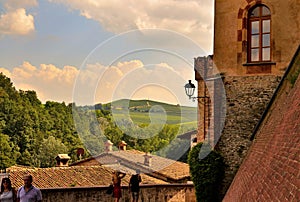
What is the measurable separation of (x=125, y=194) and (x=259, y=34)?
659cm

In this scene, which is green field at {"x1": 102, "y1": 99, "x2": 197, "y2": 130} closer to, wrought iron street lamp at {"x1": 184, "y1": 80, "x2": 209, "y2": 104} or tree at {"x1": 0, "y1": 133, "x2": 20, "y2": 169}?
wrought iron street lamp at {"x1": 184, "y1": 80, "x2": 209, "y2": 104}

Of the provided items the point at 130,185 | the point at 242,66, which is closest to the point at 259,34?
the point at 242,66

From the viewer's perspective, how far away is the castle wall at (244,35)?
45.0 ft

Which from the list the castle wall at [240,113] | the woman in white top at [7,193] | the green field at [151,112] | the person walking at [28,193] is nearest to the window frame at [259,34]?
the castle wall at [240,113]

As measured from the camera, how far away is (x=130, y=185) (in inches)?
458

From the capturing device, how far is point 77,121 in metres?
18.0

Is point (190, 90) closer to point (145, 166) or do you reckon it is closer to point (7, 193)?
point (7, 193)

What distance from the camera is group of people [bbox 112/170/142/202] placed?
1058 centimetres

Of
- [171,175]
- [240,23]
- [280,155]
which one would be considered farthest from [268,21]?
[171,175]

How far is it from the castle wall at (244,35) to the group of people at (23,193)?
9063 mm

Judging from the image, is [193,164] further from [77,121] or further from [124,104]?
[77,121]

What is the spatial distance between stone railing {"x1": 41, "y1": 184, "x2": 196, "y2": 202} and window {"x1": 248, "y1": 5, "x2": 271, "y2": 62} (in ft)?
16.2

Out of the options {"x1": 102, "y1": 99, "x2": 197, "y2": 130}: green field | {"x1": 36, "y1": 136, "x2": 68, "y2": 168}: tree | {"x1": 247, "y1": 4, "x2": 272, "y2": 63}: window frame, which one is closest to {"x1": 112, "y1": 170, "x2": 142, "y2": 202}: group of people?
{"x1": 102, "y1": 99, "x2": 197, "y2": 130}: green field

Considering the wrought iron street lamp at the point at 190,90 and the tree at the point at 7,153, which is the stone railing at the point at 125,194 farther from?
the tree at the point at 7,153
